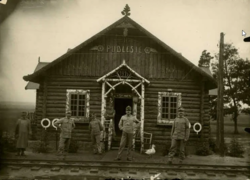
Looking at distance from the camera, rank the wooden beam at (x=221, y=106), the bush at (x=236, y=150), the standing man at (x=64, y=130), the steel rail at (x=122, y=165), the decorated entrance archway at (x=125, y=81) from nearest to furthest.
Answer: the steel rail at (x=122, y=165)
the standing man at (x=64, y=130)
the bush at (x=236, y=150)
the wooden beam at (x=221, y=106)
the decorated entrance archway at (x=125, y=81)

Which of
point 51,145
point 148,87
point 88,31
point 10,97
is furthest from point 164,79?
point 10,97

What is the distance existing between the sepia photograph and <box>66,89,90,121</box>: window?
1.8 inches

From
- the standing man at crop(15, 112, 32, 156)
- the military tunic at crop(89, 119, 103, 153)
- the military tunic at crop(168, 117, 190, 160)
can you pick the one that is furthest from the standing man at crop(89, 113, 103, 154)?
the military tunic at crop(168, 117, 190, 160)

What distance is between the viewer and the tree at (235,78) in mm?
11031

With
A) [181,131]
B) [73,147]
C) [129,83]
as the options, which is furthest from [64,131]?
[181,131]

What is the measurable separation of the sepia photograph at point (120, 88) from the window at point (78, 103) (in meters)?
0.05

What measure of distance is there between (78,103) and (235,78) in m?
7.06

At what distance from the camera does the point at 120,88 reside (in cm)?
1419

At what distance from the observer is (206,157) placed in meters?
12.1

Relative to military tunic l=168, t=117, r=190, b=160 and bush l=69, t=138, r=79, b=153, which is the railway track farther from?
bush l=69, t=138, r=79, b=153

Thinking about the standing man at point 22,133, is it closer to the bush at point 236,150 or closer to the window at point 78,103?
the window at point 78,103

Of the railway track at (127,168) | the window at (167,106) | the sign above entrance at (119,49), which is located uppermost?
the sign above entrance at (119,49)

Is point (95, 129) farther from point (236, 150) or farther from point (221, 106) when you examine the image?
point (236, 150)

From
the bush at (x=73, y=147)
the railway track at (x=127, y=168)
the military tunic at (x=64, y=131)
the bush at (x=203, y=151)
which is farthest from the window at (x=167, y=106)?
the military tunic at (x=64, y=131)
